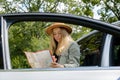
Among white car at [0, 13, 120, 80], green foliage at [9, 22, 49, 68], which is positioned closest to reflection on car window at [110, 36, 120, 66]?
white car at [0, 13, 120, 80]

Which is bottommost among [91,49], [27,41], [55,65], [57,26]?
[55,65]

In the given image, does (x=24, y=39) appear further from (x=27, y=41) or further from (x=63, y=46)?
(x=63, y=46)

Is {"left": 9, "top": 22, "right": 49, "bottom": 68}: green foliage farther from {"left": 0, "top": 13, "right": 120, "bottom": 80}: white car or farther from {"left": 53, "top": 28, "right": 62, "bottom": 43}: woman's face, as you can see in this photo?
{"left": 53, "top": 28, "right": 62, "bottom": 43}: woman's face

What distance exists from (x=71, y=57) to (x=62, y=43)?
262 millimetres

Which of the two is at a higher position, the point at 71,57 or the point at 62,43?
the point at 62,43

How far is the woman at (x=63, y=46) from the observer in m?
3.35

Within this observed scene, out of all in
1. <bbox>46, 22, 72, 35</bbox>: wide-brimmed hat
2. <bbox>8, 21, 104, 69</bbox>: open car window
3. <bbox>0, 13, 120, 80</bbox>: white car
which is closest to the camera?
<bbox>0, 13, 120, 80</bbox>: white car

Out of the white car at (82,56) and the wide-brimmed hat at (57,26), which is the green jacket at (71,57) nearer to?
the white car at (82,56)

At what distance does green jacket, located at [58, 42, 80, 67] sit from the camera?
3.35m

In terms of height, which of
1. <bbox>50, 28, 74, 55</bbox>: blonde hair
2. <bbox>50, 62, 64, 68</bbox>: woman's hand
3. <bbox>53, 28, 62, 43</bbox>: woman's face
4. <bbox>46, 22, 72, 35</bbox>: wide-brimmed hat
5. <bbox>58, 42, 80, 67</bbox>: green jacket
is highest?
<bbox>46, 22, 72, 35</bbox>: wide-brimmed hat

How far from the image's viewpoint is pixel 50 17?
3.16 metres

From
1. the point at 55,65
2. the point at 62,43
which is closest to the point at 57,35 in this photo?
the point at 62,43

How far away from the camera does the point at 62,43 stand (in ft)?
12.1

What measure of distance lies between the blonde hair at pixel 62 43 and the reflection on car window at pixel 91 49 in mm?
162
